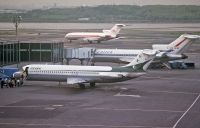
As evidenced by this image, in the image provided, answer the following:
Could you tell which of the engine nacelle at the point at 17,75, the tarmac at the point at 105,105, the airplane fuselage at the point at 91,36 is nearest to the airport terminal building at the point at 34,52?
the tarmac at the point at 105,105

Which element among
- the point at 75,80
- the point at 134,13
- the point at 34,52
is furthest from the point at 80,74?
the point at 134,13

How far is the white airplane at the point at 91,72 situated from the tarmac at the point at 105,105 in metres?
1.10

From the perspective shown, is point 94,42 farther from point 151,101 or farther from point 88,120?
point 88,120

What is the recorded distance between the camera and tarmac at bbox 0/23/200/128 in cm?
3988

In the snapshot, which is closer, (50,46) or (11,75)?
(11,75)

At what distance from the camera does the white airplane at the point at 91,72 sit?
5716cm

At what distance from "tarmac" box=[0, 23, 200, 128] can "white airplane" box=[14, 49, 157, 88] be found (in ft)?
3.62

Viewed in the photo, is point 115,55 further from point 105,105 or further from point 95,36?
point 95,36

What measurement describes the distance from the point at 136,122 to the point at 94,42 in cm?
9760

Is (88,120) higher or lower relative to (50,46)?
lower

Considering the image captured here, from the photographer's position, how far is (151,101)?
50.2m

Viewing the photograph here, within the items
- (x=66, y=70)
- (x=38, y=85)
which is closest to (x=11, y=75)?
(x=38, y=85)

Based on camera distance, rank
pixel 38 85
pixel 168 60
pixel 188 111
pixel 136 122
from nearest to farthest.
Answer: pixel 136 122, pixel 188 111, pixel 38 85, pixel 168 60

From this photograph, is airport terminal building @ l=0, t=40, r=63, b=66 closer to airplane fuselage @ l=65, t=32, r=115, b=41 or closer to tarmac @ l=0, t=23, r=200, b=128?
tarmac @ l=0, t=23, r=200, b=128
